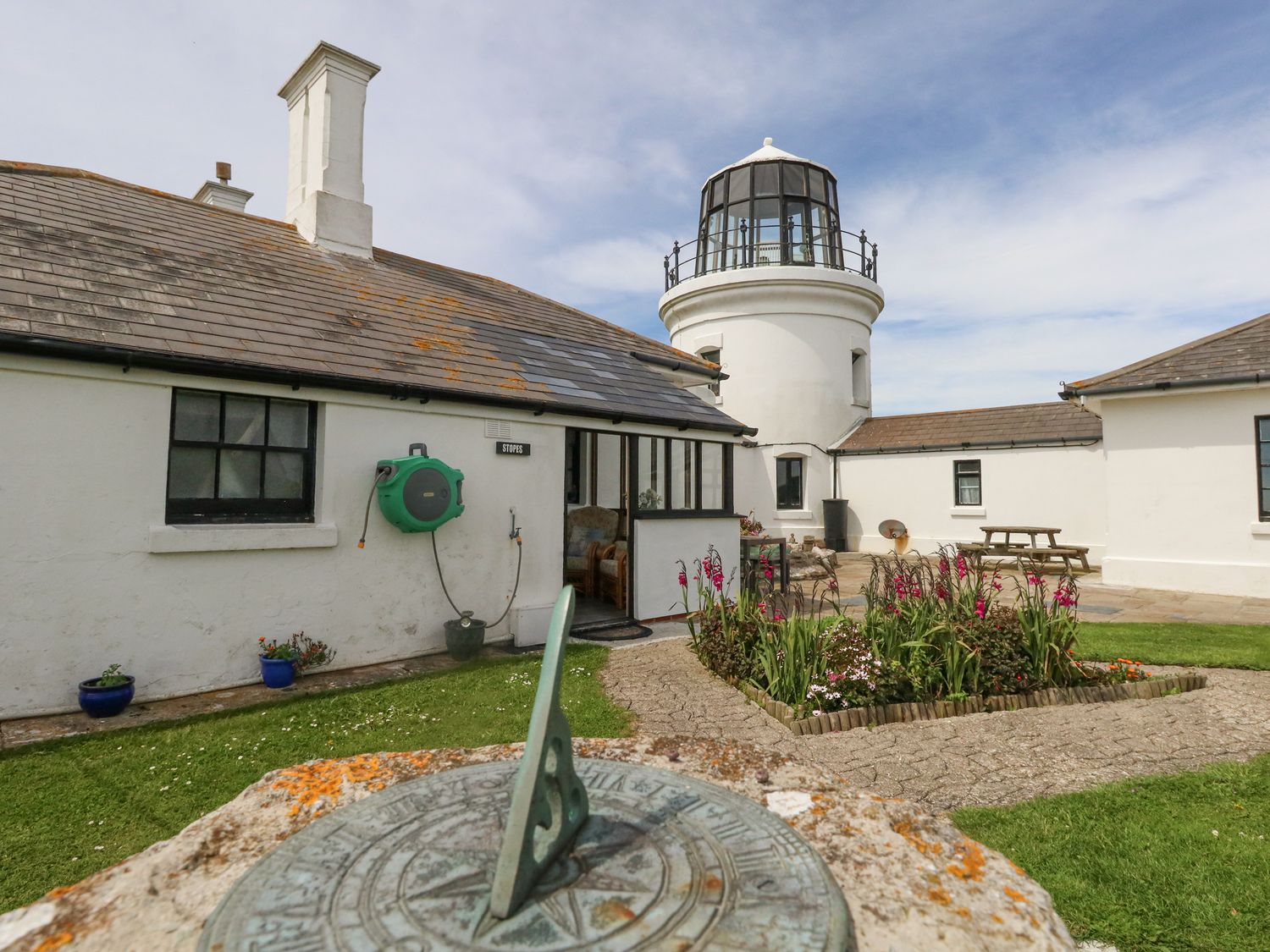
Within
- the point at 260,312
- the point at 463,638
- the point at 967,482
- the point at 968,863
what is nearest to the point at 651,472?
the point at 463,638

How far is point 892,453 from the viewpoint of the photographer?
1973 cm

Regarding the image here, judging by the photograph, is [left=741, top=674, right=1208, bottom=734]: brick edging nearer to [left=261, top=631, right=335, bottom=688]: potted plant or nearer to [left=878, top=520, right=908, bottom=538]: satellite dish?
[left=261, top=631, right=335, bottom=688]: potted plant

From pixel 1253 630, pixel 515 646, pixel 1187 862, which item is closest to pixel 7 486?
pixel 515 646

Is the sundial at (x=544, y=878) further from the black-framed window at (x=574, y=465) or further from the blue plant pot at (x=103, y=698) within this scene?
the black-framed window at (x=574, y=465)

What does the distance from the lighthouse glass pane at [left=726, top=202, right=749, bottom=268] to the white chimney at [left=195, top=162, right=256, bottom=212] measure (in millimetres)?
13330

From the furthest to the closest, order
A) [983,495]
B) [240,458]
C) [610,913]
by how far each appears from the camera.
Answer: [983,495]
[240,458]
[610,913]

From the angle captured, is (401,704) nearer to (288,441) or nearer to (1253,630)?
(288,441)

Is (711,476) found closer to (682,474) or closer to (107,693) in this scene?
(682,474)

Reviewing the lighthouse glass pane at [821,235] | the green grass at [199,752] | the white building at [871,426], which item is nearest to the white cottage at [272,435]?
the green grass at [199,752]

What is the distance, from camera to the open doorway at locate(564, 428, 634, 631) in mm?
9859

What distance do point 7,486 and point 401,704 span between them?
3.41 m

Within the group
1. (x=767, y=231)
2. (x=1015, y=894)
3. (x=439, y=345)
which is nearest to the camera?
(x=1015, y=894)

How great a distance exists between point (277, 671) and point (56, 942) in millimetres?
4733

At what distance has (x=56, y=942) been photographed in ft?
5.85
